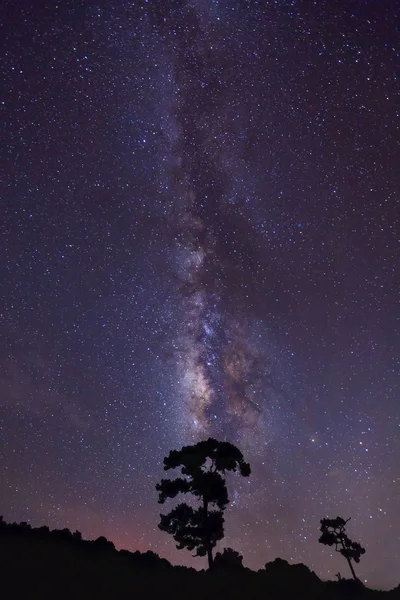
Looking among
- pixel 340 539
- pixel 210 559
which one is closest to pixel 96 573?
pixel 210 559

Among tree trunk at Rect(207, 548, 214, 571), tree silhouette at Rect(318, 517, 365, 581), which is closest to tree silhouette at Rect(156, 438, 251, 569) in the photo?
tree trunk at Rect(207, 548, 214, 571)

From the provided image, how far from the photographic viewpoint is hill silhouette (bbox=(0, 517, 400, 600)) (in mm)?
15570

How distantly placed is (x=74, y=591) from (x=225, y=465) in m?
11.4

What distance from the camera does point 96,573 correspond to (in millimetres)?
17984

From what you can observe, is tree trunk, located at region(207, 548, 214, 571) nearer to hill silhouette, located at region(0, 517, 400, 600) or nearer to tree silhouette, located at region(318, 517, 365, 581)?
hill silhouette, located at region(0, 517, 400, 600)

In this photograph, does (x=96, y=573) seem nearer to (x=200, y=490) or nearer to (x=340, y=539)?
(x=200, y=490)

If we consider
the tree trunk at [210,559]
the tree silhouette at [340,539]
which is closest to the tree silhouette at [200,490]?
the tree trunk at [210,559]

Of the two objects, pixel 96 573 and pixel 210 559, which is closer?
pixel 96 573

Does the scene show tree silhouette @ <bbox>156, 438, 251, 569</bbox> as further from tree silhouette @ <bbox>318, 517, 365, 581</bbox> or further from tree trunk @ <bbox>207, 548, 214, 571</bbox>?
tree silhouette @ <bbox>318, 517, 365, 581</bbox>

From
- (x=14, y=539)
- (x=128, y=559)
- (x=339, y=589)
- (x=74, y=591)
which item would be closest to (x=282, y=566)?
(x=339, y=589)

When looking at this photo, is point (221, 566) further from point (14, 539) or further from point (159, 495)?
point (14, 539)

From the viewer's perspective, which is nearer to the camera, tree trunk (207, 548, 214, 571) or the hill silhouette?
the hill silhouette

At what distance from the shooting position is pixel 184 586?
19.9m

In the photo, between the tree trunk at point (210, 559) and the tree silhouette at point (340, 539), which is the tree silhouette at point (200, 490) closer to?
the tree trunk at point (210, 559)
